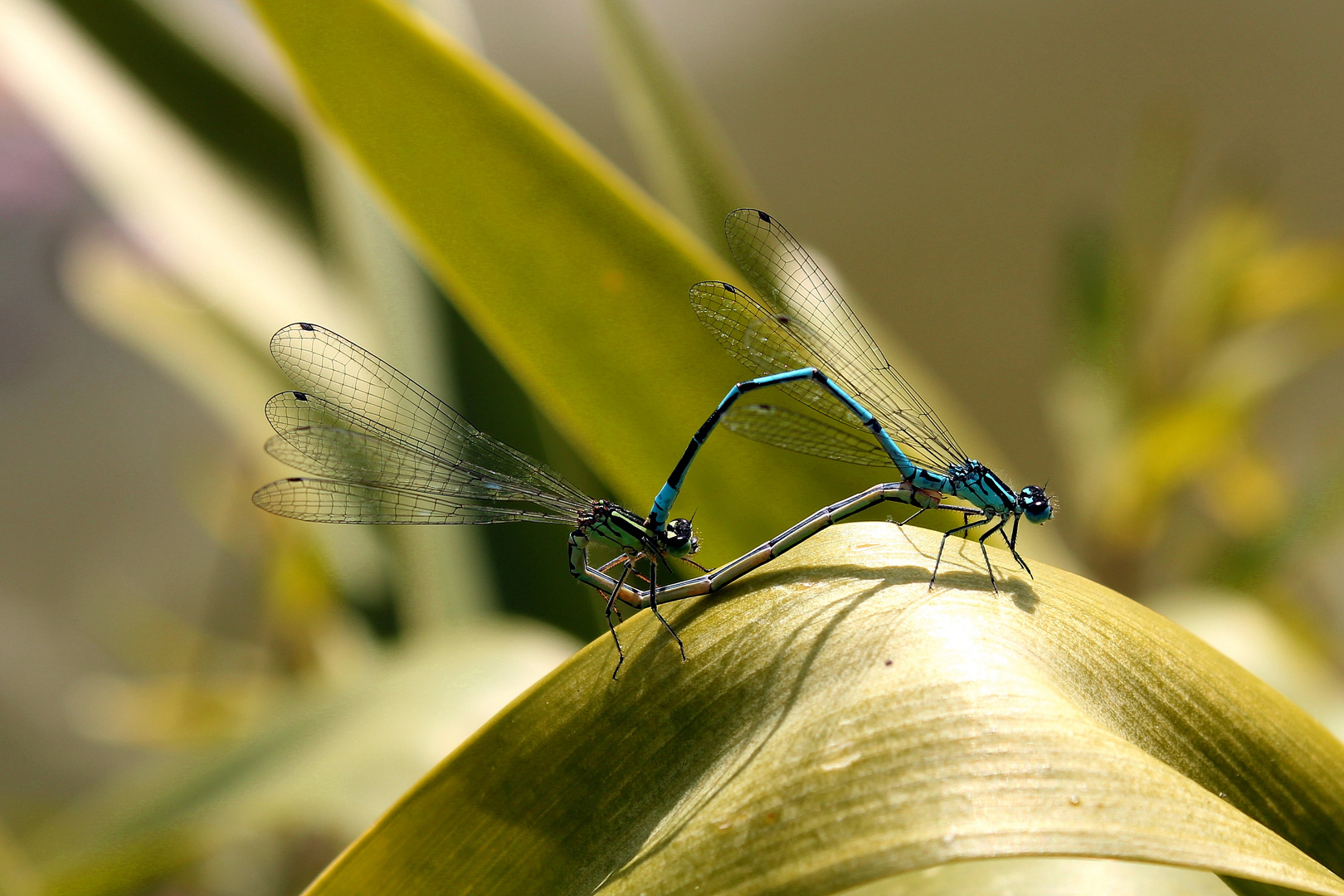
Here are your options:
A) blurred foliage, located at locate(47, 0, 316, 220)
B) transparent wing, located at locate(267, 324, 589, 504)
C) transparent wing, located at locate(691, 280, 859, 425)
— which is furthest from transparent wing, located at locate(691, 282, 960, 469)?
blurred foliage, located at locate(47, 0, 316, 220)

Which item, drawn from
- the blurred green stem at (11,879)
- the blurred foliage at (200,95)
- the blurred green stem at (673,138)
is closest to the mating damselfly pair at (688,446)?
the blurred green stem at (673,138)

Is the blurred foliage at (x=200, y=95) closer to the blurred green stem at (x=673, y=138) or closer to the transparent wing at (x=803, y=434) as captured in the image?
the blurred green stem at (x=673, y=138)

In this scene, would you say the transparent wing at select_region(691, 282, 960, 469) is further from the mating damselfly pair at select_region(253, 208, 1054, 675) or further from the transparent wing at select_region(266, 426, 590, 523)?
the transparent wing at select_region(266, 426, 590, 523)

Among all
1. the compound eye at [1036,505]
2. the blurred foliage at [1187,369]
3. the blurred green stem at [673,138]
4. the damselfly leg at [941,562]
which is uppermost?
the blurred green stem at [673,138]

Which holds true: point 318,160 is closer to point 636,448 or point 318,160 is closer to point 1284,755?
point 636,448

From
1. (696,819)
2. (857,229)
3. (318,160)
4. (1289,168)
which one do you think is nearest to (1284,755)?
(696,819)

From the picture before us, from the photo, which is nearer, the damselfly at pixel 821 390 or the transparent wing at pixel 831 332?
the damselfly at pixel 821 390

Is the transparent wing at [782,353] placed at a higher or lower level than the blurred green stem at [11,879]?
lower
